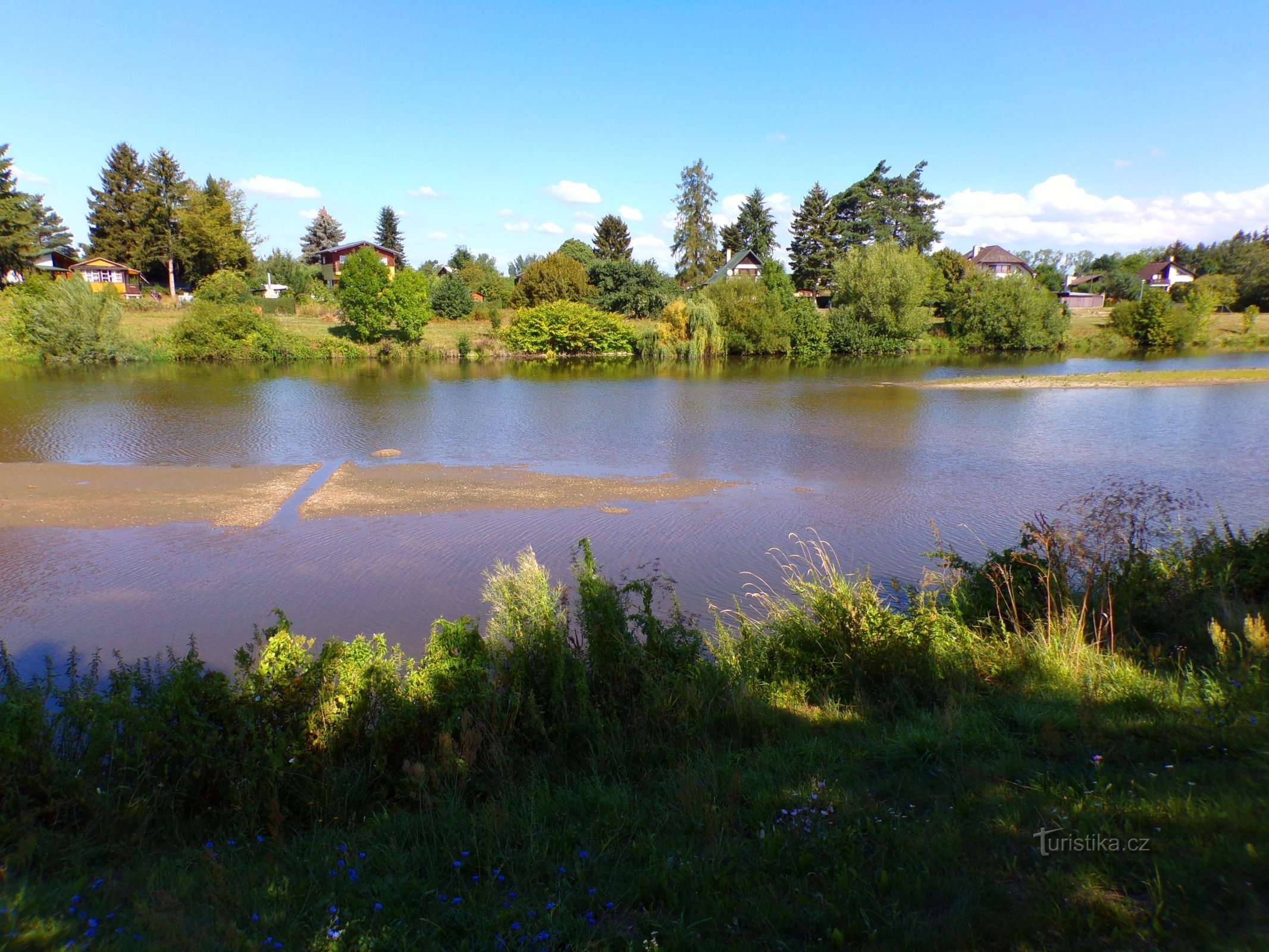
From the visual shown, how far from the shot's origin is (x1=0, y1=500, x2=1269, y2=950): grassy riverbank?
2949 millimetres

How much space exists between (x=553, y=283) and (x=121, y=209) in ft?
111

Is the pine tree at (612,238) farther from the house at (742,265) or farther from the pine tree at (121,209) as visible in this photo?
the pine tree at (121,209)

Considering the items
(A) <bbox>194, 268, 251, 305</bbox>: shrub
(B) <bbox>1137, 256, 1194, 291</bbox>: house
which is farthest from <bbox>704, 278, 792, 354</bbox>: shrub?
(B) <bbox>1137, 256, 1194, 291</bbox>: house

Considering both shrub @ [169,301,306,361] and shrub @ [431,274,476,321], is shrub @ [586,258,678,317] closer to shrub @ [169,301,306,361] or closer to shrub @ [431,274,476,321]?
shrub @ [431,274,476,321]

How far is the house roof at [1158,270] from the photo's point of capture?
89750 millimetres

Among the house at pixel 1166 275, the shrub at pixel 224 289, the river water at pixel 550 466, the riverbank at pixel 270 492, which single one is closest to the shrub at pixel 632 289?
the river water at pixel 550 466

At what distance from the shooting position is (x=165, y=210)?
55250mm

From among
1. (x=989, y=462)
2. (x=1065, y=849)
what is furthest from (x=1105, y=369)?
(x=1065, y=849)

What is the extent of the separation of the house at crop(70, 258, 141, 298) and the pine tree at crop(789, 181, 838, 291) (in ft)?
180

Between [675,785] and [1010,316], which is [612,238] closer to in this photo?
[1010,316]

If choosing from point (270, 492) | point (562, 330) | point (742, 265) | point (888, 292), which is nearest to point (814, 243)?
point (742, 265)

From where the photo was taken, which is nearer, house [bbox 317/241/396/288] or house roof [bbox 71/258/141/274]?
house roof [bbox 71/258/141/274]

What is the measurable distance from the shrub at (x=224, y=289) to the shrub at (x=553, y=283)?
19.4 m

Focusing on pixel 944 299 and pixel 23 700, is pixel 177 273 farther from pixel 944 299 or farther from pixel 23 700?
pixel 23 700
